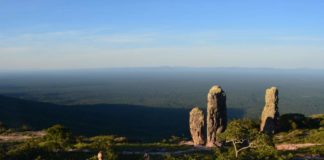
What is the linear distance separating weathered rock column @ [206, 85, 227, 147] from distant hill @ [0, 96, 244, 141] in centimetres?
4056

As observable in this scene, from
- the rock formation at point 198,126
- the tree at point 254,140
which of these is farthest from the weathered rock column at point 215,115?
the tree at point 254,140

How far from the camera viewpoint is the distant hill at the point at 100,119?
93113mm

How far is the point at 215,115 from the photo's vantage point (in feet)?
136

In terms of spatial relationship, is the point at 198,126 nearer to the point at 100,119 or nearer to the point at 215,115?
the point at 215,115

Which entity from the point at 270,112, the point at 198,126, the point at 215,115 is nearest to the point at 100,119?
the point at 270,112

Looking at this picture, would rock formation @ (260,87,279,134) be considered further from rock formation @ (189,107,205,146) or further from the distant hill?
the distant hill

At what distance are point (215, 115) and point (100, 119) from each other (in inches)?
3524

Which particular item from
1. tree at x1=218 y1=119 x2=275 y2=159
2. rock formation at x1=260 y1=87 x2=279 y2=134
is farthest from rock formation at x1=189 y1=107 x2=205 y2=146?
tree at x1=218 y1=119 x2=275 y2=159

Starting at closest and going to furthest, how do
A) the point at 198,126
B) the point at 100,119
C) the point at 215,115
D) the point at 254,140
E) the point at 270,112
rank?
the point at 254,140
the point at 215,115
the point at 198,126
the point at 270,112
the point at 100,119

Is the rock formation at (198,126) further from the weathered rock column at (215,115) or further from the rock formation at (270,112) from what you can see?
the rock formation at (270,112)

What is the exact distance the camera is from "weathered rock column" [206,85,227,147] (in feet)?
135

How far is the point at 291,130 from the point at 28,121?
62.5m

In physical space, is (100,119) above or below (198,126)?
below

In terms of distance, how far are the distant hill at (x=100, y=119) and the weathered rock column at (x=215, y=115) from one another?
133 feet
